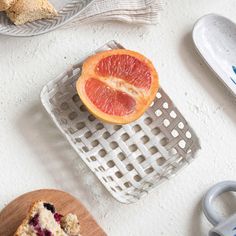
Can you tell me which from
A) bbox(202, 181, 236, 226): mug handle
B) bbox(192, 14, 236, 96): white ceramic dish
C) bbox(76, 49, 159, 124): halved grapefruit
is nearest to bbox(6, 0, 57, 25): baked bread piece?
bbox(76, 49, 159, 124): halved grapefruit

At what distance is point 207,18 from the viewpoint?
1247mm

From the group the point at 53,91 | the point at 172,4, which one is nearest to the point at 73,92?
the point at 53,91

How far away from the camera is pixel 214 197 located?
44.9 inches

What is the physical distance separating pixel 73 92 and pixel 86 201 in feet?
0.63

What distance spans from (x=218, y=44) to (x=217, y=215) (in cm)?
34

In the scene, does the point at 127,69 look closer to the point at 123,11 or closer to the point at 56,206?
the point at 123,11

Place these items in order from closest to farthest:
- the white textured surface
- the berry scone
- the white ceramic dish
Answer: the berry scone
the white textured surface
the white ceramic dish

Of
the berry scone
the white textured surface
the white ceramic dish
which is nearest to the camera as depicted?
the berry scone

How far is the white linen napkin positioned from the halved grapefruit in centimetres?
10

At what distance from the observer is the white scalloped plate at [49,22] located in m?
1.12

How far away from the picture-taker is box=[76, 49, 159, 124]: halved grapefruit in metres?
1.10

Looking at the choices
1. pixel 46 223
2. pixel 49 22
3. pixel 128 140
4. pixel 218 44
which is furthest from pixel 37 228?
pixel 218 44

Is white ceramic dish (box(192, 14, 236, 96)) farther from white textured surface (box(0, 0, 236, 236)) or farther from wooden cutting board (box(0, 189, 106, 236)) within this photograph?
wooden cutting board (box(0, 189, 106, 236))

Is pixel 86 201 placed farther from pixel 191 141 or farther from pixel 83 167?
pixel 191 141
